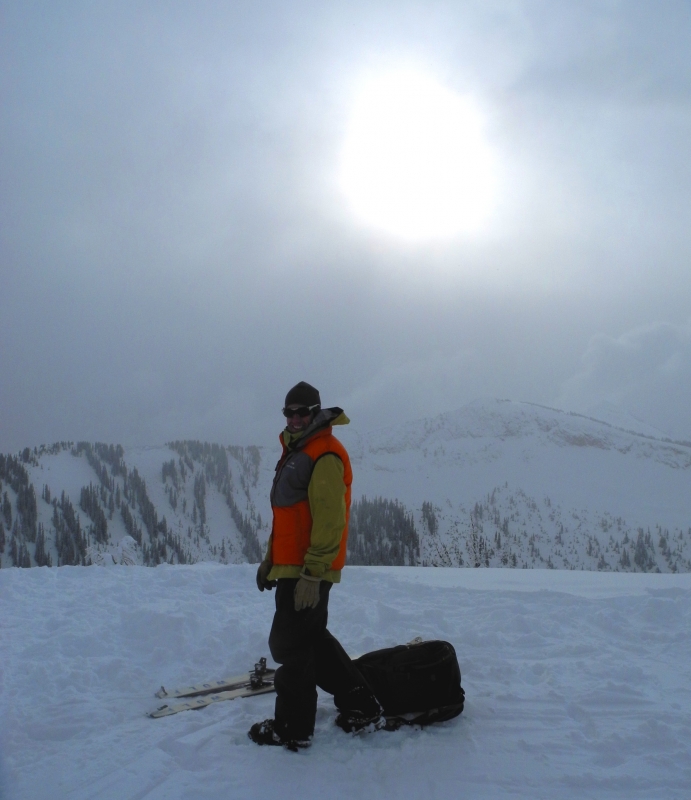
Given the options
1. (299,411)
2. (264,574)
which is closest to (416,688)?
(264,574)

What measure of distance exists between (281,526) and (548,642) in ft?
10.5

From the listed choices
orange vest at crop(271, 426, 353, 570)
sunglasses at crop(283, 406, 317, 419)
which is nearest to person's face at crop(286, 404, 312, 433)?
sunglasses at crop(283, 406, 317, 419)

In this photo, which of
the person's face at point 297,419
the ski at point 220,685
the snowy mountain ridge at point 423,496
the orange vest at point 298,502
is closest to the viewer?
the orange vest at point 298,502

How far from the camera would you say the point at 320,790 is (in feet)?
9.61

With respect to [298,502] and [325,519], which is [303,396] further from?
[325,519]

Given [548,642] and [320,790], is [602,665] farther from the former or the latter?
[320,790]

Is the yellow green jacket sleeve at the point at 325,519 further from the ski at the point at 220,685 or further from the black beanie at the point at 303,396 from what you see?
the ski at the point at 220,685

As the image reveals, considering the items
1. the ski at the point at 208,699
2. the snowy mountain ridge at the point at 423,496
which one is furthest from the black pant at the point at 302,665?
the snowy mountain ridge at the point at 423,496

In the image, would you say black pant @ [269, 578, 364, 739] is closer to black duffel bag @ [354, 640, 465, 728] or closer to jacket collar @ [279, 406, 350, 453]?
black duffel bag @ [354, 640, 465, 728]

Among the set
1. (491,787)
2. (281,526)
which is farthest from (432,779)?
(281,526)

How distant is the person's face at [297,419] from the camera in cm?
374

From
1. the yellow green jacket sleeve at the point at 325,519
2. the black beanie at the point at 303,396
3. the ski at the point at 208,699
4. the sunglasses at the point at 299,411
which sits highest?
the black beanie at the point at 303,396

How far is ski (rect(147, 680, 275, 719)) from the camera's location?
13.0 ft

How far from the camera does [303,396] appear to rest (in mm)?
3773
